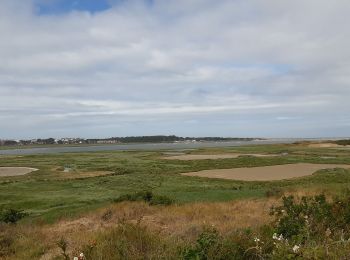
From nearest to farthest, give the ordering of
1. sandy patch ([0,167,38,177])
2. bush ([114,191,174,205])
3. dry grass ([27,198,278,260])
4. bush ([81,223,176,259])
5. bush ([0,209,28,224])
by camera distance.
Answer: bush ([81,223,176,259]) → dry grass ([27,198,278,260]) → bush ([0,209,28,224]) → bush ([114,191,174,205]) → sandy patch ([0,167,38,177])

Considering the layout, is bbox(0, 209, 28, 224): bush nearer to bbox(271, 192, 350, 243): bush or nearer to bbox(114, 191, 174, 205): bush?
bbox(114, 191, 174, 205): bush

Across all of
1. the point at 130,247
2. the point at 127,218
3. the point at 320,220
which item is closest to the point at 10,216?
the point at 127,218

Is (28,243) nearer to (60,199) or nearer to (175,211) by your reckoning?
(175,211)

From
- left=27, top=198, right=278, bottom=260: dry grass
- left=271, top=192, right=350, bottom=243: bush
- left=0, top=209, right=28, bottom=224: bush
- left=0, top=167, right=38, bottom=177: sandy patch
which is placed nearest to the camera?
left=271, top=192, right=350, bottom=243: bush

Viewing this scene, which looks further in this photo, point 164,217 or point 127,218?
point 164,217

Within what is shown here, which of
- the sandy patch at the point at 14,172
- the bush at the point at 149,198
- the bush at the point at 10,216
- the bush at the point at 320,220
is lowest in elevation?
the sandy patch at the point at 14,172

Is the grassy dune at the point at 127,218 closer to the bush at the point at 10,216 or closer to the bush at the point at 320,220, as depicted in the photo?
the bush at the point at 320,220

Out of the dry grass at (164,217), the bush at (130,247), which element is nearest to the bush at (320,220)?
the bush at (130,247)

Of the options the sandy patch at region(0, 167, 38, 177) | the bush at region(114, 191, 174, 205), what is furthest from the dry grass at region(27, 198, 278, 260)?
Answer: the sandy patch at region(0, 167, 38, 177)

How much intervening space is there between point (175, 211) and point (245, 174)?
27626 millimetres

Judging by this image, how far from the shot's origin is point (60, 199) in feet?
88.0

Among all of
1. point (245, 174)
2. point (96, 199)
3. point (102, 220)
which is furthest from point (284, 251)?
point (245, 174)

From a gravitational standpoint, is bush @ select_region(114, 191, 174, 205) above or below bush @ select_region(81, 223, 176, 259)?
below

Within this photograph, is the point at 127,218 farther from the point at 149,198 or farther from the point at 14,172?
the point at 14,172
